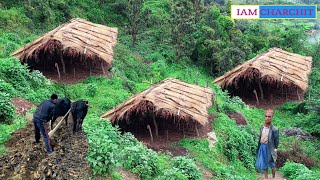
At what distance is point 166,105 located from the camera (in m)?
13.2

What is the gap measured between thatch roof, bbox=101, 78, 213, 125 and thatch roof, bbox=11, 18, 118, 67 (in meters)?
3.65

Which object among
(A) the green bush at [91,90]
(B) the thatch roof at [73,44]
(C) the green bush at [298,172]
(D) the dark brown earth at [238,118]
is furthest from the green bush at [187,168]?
(B) the thatch roof at [73,44]

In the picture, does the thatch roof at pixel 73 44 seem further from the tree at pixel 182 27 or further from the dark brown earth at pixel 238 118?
the tree at pixel 182 27

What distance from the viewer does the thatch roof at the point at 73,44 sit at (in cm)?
1638

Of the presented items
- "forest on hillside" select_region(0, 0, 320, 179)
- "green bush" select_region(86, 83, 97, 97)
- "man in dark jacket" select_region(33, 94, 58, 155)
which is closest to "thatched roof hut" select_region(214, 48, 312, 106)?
"forest on hillside" select_region(0, 0, 320, 179)

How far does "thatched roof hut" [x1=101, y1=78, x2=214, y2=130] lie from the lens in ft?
43.3

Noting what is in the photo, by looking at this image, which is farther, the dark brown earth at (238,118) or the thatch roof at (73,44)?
the dark brown earth at (238,118)

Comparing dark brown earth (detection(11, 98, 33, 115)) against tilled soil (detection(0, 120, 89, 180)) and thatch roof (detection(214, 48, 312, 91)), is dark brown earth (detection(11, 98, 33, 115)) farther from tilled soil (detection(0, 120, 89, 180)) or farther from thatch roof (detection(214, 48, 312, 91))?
thatch roof (detection(214, 48, 312, 91))

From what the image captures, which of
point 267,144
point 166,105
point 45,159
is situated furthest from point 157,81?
point 45,159

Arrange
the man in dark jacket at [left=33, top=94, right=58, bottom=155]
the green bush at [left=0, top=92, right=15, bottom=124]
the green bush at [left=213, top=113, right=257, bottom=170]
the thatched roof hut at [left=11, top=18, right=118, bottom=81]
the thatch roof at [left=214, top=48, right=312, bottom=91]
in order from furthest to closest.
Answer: the thatch roof at [left=214, top=48, right=312, bottom=91] → the thatched roof hut at [left=11, top=18, right=118, bottom=81] → the green bush at [left=213, top=113, right=257, bottom=170] → the green bush at [left=0, top=92, right=15, bottom=124] → the man in dark jacket at [left=33, top=94, right=58, bottom=155]

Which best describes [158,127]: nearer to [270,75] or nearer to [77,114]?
[77,114]

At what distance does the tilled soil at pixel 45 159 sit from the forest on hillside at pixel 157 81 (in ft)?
0.17

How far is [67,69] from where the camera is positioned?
59.1 feet

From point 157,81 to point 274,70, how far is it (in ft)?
20.8
